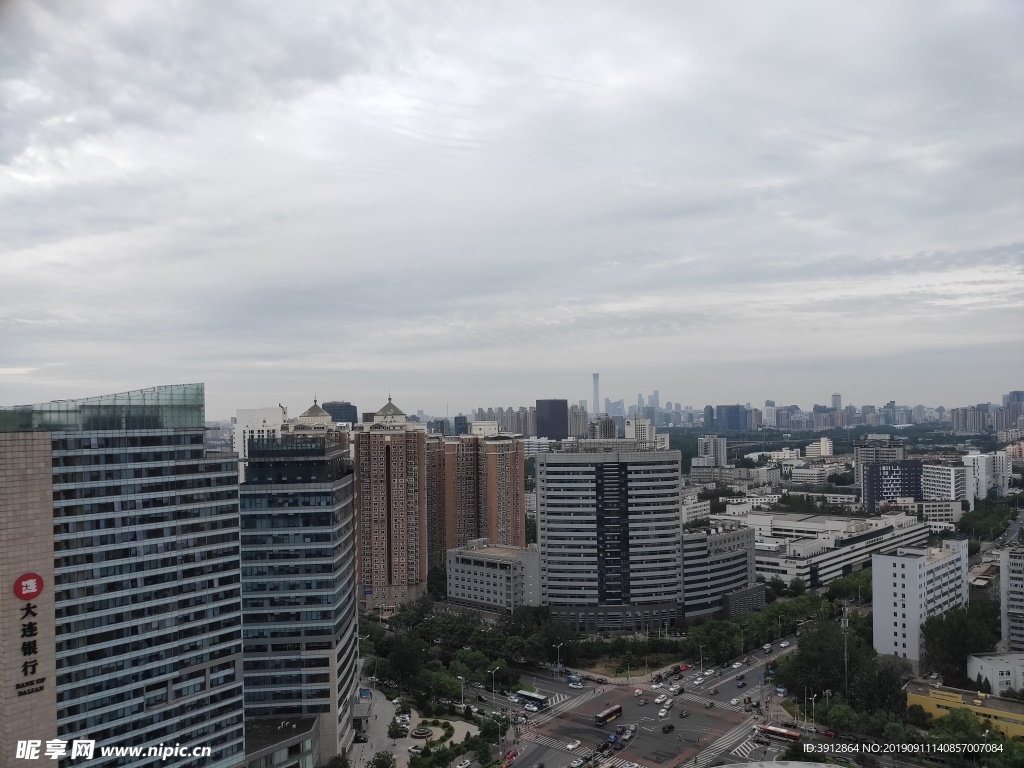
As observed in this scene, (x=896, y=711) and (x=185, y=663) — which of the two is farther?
(x=896, y=711)

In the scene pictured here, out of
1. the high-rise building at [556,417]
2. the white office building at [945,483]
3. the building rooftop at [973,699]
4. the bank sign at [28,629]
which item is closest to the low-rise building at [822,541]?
the white office building at [945,483]

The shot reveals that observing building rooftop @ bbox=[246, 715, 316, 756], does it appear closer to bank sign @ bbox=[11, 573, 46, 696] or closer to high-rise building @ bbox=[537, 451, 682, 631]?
bank sign @ bbox=[11, 573, 46, 696]

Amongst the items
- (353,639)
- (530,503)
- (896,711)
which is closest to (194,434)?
(353,639)

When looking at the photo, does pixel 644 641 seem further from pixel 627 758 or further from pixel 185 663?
pixel 185 663

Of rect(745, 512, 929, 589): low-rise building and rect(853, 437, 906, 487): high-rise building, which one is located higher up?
rect(853, 437, 906, 487): high-rise building

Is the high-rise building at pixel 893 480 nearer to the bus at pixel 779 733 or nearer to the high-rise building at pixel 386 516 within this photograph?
the high-rise building at pixel 386 516

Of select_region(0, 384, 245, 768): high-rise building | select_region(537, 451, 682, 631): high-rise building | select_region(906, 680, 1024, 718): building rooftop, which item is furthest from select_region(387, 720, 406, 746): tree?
select_region(906, 680, 1024, 718): building rooftop
